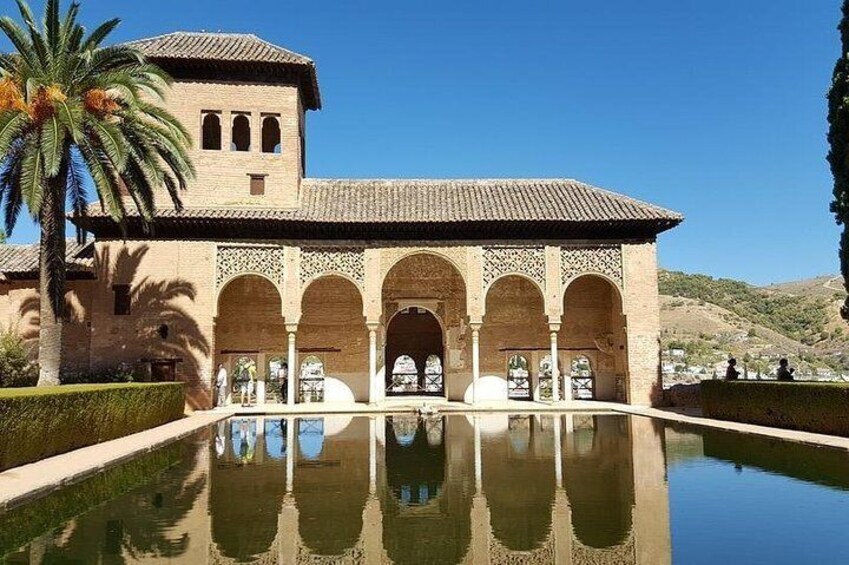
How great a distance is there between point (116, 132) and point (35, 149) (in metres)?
1.50

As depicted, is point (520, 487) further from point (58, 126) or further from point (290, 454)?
point (58, 126)

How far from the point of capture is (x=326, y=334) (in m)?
23.0

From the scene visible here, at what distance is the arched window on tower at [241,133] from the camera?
70.4ft

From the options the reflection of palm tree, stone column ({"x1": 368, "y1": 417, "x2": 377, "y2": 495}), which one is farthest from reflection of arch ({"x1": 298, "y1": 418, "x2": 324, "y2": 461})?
the reflection of palm tree

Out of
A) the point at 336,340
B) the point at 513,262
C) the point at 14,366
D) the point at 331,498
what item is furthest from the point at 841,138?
the point at 14,366

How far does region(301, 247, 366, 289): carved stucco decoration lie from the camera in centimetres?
2045

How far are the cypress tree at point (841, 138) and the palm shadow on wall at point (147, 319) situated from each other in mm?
16177

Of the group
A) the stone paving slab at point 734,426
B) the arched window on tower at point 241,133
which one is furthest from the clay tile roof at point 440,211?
the stone paving slab at point 734,426

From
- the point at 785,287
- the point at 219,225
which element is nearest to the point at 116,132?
the point at 219,225

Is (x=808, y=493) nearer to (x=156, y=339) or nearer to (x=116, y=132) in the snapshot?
(x=116, y=132)

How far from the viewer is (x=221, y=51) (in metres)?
21.5

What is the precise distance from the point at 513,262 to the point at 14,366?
537 inches

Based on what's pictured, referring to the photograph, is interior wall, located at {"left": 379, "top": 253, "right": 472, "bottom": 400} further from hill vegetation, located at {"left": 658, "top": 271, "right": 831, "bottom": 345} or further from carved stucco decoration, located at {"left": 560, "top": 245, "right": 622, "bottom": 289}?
hill vegetation, located at {"left": 658, "top": 271, "right": 831, "bottom": 345}

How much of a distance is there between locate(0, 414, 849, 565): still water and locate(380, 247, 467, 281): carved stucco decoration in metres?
9.26
